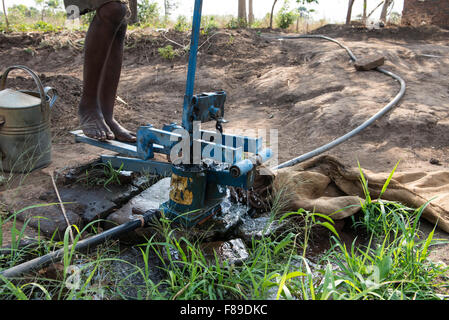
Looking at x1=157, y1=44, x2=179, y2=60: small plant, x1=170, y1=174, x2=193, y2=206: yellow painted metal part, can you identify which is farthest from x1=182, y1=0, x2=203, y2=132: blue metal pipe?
x1=157, y1=44, x2=179, y2=60: small plant

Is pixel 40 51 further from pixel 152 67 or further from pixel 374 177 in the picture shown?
pixel 374 177

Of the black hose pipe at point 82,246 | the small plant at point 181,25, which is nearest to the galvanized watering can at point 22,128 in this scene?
the black hose pipe at point 82,246

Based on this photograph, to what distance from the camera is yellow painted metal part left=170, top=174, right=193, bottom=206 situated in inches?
78.7

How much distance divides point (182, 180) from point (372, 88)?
3600 millimetres

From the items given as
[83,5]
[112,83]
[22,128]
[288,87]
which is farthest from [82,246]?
[288,87]

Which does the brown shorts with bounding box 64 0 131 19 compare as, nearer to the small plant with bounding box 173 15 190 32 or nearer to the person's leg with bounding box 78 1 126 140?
the person's leg with bounding box 78 1 126 140

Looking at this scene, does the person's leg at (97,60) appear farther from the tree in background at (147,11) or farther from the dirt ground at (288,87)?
the tree in background at (147,11)

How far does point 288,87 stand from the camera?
219 inches

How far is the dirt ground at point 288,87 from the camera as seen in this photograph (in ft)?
11.6

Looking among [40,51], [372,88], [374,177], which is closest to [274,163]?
[374,177]

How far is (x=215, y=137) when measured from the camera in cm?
208

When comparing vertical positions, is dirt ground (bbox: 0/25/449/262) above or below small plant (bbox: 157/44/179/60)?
below

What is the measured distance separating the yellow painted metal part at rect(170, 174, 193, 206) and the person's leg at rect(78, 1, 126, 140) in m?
0.93

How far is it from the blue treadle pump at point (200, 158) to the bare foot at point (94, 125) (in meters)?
0.69
